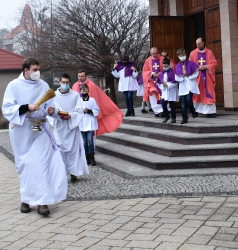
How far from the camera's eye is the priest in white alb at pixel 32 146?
6688mm

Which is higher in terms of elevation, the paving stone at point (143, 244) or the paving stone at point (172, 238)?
the paving stone at point (172, 238)

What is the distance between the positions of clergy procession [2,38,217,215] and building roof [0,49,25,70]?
28.4m

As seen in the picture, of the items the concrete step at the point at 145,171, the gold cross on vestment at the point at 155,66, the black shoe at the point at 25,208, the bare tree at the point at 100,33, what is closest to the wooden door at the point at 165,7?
the gold cross on vestment at the point at 155,66

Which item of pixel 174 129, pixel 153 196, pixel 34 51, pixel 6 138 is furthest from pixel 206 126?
pixel 34 51

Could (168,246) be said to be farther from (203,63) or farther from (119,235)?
(203,63)

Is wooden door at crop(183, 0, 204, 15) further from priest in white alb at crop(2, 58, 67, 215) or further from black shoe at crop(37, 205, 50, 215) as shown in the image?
black shoe at crop(37, 205, 50, 215)

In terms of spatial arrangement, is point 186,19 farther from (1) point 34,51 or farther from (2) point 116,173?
(1) point 34,51

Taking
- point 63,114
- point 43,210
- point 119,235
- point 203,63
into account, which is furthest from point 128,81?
point 119,235

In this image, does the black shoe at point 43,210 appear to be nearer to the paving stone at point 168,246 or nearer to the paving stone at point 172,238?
the paving stone at point 172,238

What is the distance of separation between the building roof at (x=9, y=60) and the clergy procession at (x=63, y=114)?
93.1 ft

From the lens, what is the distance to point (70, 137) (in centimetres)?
873

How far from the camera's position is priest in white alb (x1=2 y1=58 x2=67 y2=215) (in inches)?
263

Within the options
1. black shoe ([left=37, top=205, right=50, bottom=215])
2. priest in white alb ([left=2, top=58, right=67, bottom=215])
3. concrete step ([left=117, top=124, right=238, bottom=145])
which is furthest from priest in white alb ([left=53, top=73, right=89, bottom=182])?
concrete step ([left=117, top=124, right=238, bottom=145])

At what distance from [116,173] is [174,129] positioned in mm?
2410
